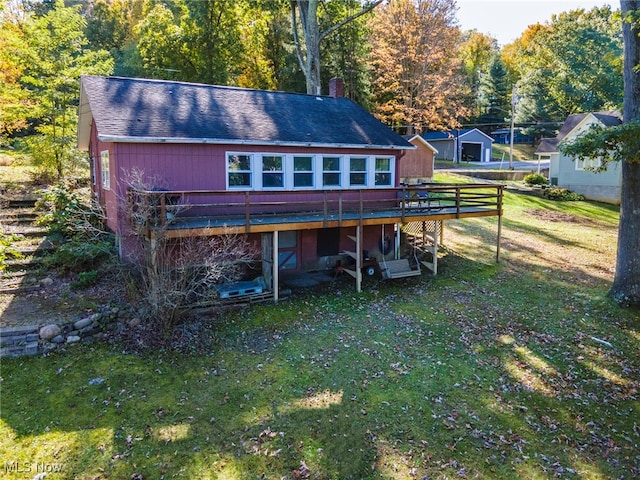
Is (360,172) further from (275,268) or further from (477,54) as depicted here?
(477,54)

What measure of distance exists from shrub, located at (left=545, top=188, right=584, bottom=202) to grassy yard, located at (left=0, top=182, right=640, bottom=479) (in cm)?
1829

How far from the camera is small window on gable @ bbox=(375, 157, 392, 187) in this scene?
15.0 m

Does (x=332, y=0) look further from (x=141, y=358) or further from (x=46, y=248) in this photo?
(x=141, y=358)

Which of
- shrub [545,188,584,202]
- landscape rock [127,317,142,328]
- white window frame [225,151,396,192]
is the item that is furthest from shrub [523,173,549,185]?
landscape rock [127,317,142,328]

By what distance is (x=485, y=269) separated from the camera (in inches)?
578

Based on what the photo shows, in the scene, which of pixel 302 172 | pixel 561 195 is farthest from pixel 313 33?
pixel 561 195

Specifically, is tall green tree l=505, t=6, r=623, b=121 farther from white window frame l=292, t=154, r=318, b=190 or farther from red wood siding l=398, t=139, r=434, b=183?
white window frame l=292, t=154, r=318, b=190

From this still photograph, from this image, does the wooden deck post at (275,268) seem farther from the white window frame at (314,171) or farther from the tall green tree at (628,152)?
the tall green tree at (628,152)

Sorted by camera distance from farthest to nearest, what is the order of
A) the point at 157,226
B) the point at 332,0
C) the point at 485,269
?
the point at 332,0, the point at 485,269, the point at 157,226

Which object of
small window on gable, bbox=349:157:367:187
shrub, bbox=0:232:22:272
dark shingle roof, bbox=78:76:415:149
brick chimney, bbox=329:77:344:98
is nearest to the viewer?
shrub, bbox=0:232:22:272

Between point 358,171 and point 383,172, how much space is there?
3.53ft

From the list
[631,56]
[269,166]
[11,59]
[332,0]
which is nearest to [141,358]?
[269,166]

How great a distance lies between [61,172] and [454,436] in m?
19.2

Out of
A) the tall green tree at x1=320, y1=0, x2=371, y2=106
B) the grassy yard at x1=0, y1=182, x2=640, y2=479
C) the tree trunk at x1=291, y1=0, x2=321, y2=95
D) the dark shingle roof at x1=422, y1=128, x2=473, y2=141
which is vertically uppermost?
the tall green tree at x1=320, y1=0, x2=371, y2=106
